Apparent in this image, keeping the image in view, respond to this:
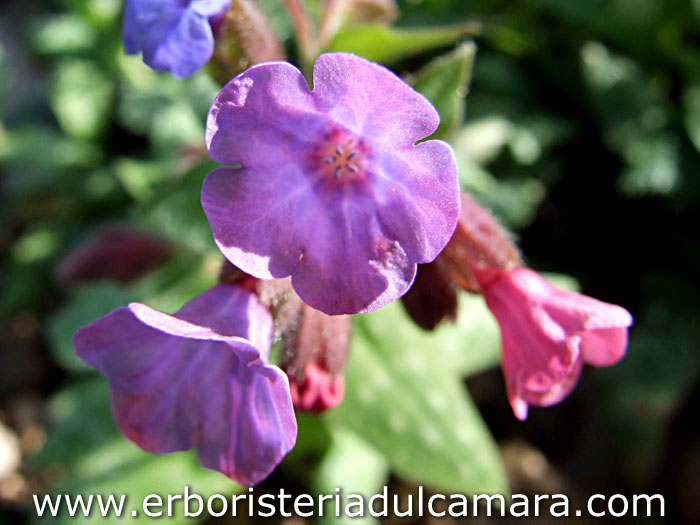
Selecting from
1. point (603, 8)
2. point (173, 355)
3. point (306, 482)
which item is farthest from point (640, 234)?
point (173, 355)

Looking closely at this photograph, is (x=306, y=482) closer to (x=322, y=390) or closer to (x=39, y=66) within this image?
(x=322, y=390)

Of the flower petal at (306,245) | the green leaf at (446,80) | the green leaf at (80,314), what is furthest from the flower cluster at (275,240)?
the green leaf at (80,314)

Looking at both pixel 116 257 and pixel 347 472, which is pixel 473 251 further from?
pixel 116 257

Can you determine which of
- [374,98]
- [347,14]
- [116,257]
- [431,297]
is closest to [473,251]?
[431,297]

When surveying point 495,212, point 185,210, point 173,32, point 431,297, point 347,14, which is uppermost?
point 173,32

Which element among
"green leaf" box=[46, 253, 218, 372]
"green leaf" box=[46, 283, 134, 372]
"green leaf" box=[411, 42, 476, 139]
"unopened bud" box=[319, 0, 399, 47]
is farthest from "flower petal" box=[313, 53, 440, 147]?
"green leaf" box=[46, 283, 134, 372]
